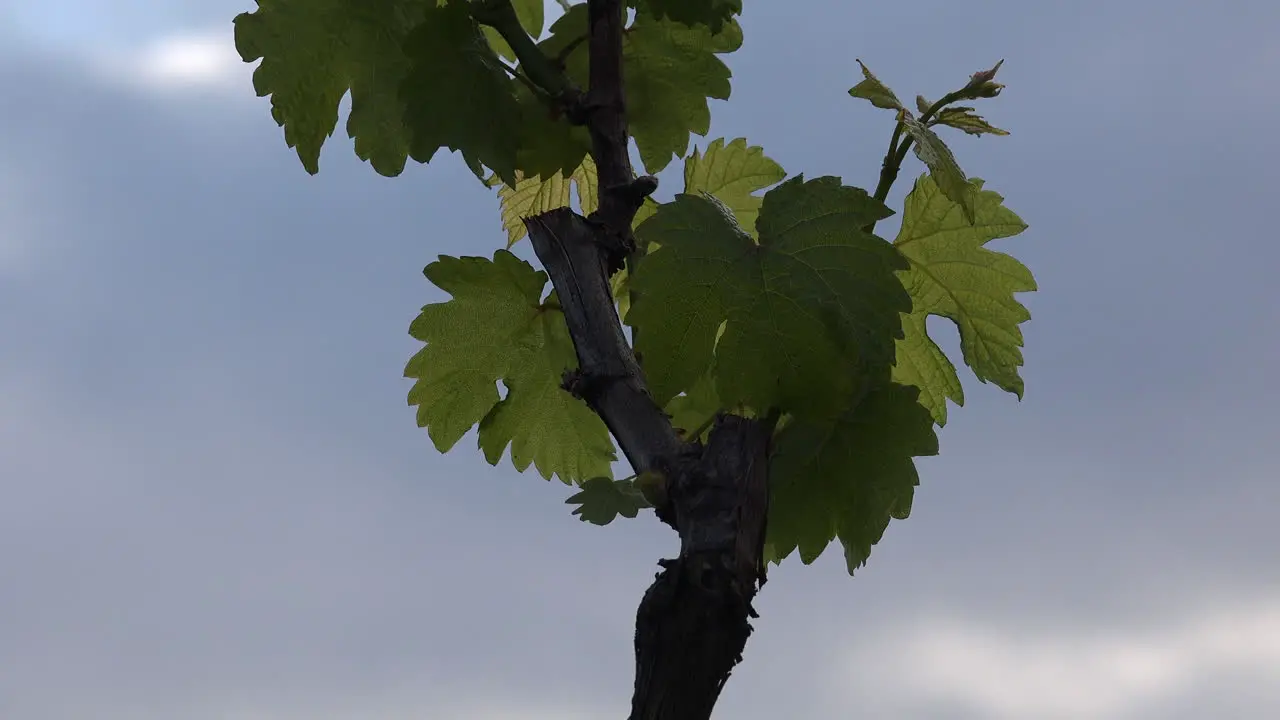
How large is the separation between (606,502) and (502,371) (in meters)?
0.28

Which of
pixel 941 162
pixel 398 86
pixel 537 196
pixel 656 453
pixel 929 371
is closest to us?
pixel 656 453

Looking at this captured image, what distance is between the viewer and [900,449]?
54.1 inches

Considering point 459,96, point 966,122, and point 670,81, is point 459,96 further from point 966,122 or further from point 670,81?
point 966,122

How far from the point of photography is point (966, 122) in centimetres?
142

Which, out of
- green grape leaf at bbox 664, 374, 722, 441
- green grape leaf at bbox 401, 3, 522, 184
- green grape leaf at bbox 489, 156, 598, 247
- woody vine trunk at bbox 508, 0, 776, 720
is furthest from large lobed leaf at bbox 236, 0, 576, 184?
green grape leaf at bbox 664, 374, 722, 441

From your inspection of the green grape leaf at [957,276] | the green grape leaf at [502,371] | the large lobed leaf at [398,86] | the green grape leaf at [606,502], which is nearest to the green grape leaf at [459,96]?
the large lobed leaf at [398,86]

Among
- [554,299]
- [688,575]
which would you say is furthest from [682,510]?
[554,299]

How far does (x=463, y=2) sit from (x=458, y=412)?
534 mm

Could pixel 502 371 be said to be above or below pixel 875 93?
below

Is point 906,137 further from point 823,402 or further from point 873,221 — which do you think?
point 823,402

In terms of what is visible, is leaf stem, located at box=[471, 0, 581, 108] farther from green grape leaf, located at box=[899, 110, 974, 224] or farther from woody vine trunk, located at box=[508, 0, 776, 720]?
green grape leaf, located at box=[899, 110, 974, 224]

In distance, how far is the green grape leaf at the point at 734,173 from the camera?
1614 mm

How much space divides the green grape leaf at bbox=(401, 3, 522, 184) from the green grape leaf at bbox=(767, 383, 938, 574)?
0.47 metres

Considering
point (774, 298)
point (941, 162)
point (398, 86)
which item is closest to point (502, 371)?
point (398, 86)
